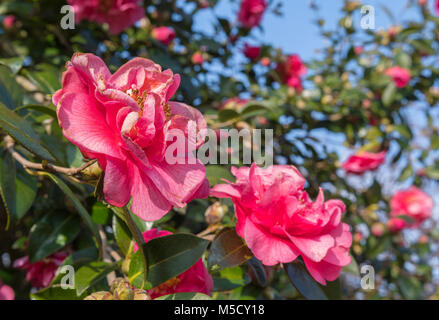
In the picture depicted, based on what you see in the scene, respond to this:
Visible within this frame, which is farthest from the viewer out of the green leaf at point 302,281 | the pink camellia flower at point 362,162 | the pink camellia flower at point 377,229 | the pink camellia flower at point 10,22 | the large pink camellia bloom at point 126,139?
the pink camellia flower at point 377,229

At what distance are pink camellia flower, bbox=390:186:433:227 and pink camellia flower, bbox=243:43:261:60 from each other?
122cm

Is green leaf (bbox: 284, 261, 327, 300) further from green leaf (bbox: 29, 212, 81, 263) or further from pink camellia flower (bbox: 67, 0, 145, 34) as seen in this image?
pink camellia flower (bbox: 67, 0, 145, 34)

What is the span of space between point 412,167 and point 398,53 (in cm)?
75

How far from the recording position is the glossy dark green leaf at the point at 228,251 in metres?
0.59

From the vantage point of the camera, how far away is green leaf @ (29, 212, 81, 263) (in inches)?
30.7

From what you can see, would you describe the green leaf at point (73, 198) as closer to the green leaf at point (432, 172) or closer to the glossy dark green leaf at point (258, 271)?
the glossy dark green leaf at point (258, 271)

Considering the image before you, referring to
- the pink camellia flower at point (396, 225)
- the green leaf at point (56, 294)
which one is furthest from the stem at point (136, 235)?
the pink camellia flower at point (396, 225)

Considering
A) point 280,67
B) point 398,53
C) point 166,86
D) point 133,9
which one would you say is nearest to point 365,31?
point 398,53

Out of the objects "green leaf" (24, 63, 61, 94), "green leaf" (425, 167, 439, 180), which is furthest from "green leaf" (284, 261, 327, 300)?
"green leaf" (425, 167, 439, 180)

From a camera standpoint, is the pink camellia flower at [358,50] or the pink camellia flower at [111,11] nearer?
the pink camellia flower at [111,11]

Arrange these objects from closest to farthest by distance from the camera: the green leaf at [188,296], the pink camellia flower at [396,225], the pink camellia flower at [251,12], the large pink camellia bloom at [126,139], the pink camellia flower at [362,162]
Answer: the large pink camellia bloom at [126,139], the green leaf at [188,296], the pink camellia flower at [362,162], the pink camellia flower at [251,12], the pink camellia flower at [396,225]

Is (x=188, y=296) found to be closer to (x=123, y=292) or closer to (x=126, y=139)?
(x=123, y=292)

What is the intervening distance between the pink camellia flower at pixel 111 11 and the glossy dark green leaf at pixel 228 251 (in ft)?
2.96

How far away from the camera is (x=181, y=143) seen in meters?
0.48
